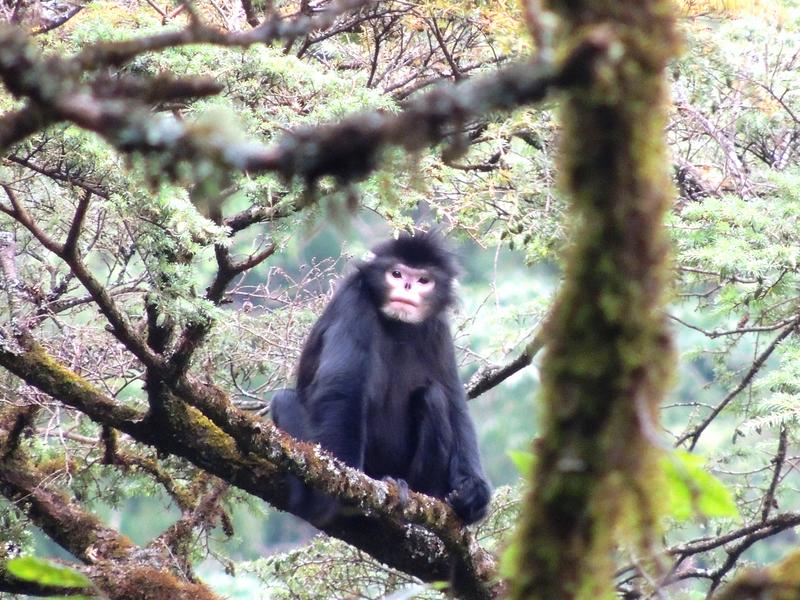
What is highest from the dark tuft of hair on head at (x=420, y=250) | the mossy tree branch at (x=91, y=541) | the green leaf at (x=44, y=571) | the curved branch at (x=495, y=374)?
the dark tuft of hair on head at (x=420, y=250)

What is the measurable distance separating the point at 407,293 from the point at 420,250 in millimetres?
399

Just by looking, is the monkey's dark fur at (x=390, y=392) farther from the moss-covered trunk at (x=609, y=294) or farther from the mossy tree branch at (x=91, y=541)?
the moss-covered trunk at (x=609, y=294)

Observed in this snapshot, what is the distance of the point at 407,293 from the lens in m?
6.47

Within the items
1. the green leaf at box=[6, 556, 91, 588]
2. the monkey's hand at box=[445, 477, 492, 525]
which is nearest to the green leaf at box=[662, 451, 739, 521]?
the green leaf at box=[6, 556, 91, 588]

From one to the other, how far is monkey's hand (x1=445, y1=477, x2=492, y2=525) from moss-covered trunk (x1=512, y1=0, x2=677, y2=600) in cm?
430

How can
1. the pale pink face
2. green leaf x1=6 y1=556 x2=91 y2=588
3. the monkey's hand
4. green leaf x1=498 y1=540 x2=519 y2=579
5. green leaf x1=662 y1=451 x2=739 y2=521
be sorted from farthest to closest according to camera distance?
the pale pink face
the monkey's hand
green leaf x1=6 y1=556 x2=91 y2=588
green leaf x1=662 y1=451 x2=739 y2=521
green leaf x1=498 y1=540 x2=519 y2=579

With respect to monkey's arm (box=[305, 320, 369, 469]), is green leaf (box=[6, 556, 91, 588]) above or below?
below

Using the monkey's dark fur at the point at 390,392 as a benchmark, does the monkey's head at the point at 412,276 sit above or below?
above

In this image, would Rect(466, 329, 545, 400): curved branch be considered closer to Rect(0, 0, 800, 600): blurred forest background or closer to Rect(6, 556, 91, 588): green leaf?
Rect(0, 0, 800, 600): blurred forest background

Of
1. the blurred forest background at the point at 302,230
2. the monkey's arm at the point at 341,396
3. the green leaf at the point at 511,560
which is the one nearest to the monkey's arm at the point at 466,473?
the blurred forest background at the point at 302,230

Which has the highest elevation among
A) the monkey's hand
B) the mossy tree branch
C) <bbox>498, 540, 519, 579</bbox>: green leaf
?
the monkey's hand

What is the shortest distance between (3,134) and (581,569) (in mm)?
1064

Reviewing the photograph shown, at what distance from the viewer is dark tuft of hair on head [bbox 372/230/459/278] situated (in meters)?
6.68

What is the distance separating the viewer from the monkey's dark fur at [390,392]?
19.2 ft
